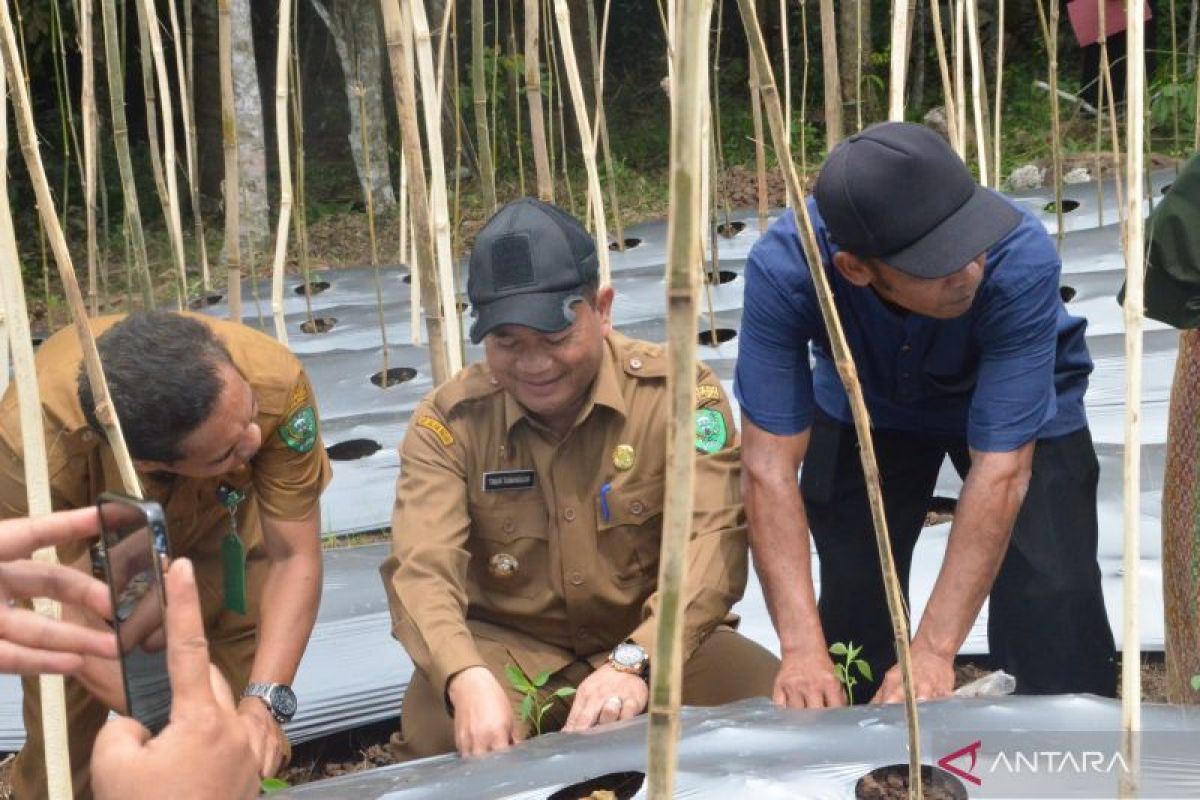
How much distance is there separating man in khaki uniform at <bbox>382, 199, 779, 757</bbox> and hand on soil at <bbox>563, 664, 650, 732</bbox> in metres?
0.02

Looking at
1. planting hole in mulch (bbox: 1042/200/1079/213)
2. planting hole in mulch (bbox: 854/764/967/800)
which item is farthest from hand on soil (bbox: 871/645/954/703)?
planting hole in mulch (bbox: 1042/200/1079/213)

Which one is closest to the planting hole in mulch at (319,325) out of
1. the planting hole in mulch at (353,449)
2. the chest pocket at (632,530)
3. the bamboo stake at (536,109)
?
the planting hole in mulch at (353,449)

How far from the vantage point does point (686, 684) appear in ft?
6.40

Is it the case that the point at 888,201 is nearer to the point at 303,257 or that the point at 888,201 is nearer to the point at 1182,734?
the point at 1182,734

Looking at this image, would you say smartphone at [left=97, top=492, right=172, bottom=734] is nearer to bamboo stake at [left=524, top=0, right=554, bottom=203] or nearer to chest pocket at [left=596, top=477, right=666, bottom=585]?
chest pocket at [left=596, top=477, right=666, bottom=585]

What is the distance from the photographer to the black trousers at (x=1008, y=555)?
187 cm

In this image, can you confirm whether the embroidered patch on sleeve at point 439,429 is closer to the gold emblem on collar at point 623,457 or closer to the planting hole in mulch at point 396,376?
the gold emblem on collar at point 623,457

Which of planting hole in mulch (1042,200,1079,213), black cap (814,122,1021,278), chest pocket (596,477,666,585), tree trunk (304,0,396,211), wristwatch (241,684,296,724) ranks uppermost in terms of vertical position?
tree trunk (304,0,396,211)

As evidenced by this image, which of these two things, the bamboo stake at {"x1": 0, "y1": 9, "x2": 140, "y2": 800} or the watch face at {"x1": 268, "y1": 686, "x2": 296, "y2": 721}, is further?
the watch face at {"x1": 268, "y1": 686, "x2": 296, "y2": 721}

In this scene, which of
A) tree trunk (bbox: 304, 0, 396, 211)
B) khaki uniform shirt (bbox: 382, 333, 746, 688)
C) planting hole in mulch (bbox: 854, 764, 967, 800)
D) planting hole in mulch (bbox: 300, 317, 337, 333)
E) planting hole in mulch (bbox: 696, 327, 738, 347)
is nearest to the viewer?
planting hole in mulch (bbox: 854, 764, 967, 800)

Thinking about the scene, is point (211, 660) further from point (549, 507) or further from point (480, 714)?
point (480, 714)

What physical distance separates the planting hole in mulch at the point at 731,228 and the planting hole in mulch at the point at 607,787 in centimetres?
308

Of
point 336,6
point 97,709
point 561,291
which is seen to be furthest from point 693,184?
point 336,6

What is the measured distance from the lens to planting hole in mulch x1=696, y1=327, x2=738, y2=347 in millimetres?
3538
